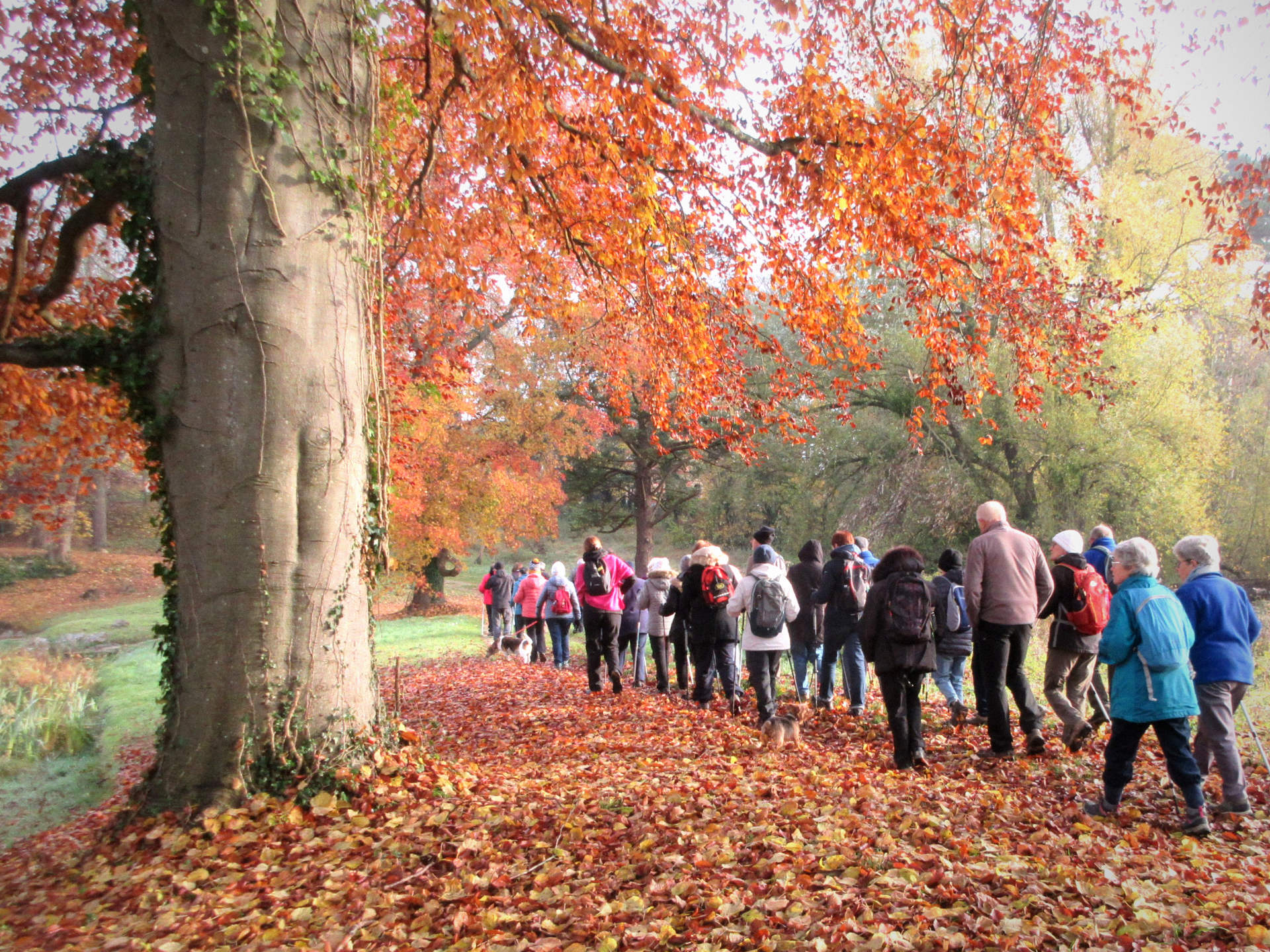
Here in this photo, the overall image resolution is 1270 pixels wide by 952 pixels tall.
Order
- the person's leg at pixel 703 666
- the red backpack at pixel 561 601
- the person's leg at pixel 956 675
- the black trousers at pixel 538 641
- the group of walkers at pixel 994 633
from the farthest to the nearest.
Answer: the black trousers at pixel 538 641 < the red backpack at pixel 561 601 < the person's leg at pixel 703 666 < the person's leg at pixel 956 675 < the group of walkers at pixel 994 633

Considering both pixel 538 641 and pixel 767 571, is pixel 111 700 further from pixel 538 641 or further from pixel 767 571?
pixel 767 571

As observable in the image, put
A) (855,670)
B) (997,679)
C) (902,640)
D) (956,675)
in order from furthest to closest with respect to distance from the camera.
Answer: (855,670)
(956,675)
(997,679)
(902,640)

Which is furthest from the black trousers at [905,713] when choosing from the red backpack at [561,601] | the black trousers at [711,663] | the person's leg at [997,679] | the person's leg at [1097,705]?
the red backpack at [561,601]

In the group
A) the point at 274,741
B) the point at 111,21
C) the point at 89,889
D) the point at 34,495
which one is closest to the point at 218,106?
the point at 274,741

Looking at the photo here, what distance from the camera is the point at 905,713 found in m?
6.41

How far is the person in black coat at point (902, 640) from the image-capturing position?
20.4ft

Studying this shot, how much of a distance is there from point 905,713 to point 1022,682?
1088 millimetres

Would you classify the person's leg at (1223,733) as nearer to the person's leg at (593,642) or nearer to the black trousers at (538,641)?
the person's leg at (593,642)

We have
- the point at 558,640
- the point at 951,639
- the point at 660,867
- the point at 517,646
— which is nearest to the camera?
the point at 660,867

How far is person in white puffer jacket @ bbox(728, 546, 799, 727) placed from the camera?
785 cm

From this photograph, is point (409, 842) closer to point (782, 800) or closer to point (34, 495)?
point (782, 800)

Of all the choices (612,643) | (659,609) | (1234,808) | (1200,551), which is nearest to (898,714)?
(1234,808)

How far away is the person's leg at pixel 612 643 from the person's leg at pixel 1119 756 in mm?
6236

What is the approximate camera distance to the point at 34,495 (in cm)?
1009
